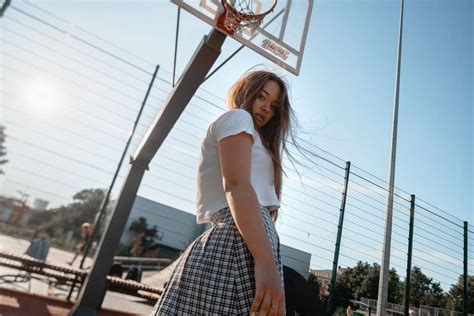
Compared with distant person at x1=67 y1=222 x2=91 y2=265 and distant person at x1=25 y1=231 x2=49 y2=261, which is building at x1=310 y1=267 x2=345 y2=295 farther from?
distant person at x1=25 y1=231 x2=49 y2=261

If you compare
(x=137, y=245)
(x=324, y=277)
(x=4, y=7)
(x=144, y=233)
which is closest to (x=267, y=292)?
(x=324, y=277)

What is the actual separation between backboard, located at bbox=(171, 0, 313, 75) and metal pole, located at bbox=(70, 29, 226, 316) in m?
0.26

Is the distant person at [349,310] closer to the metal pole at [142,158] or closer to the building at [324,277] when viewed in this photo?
the building at [324,277]

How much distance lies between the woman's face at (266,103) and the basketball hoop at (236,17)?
2.19m

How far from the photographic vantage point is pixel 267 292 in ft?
2.01

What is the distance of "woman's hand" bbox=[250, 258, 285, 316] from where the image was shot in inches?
23.8

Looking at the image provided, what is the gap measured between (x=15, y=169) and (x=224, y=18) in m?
3.15

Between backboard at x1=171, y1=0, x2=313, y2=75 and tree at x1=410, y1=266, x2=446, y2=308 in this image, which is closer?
backboard at x1=171, y1=0, x2=313, y2=75

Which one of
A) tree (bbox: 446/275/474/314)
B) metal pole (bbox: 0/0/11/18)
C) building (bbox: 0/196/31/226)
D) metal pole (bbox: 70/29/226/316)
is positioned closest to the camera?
metal pole (bbox: 70/29/226/316)

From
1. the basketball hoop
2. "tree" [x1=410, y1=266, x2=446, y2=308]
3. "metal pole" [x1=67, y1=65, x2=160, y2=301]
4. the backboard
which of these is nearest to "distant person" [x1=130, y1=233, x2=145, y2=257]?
"metal pole" [x1=67, y1=65, x2=160, y2=301]

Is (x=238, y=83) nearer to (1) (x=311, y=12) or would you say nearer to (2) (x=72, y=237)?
(1) (x=311, y=12)

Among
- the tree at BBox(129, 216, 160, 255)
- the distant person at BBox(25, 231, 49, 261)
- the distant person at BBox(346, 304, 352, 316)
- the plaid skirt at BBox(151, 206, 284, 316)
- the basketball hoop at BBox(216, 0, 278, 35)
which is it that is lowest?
the distant person at BBox(25, 231, 49, 261)

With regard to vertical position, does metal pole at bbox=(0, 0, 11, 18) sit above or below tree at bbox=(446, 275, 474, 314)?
above

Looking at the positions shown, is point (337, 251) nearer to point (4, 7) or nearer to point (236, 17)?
point (236, 17)
